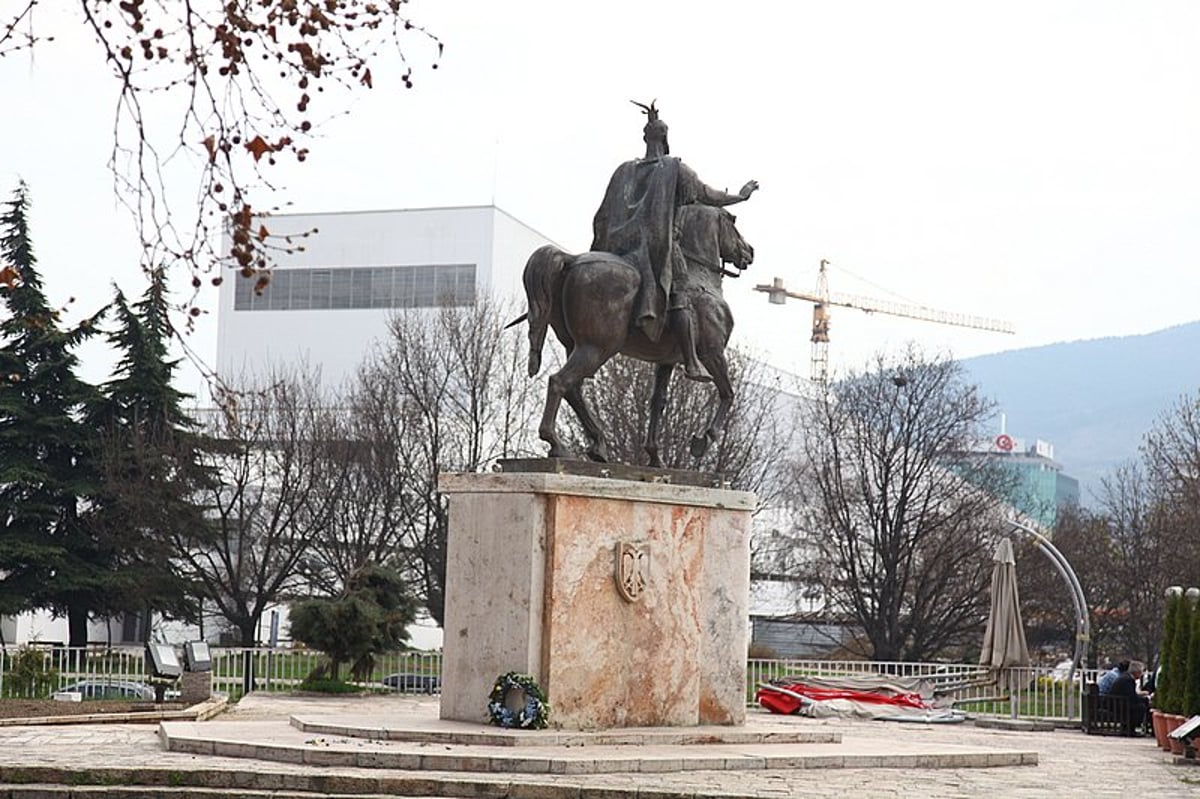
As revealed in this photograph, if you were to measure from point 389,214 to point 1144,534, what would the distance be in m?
31.1

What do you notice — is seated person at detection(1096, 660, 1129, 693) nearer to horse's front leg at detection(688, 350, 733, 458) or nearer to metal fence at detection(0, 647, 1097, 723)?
metal fence at detection(0, 647, 1097, 723)

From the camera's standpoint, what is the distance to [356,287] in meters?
62.3

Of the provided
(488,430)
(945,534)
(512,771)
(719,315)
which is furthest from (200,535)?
(512,771)

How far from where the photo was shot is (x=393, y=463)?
39.0 m

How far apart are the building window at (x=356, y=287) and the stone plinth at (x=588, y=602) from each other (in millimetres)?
44020

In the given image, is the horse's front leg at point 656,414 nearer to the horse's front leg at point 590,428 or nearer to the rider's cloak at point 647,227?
the horse's front leg at point 590,428

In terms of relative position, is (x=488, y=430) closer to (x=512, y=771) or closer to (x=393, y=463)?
(x=393, y=463)

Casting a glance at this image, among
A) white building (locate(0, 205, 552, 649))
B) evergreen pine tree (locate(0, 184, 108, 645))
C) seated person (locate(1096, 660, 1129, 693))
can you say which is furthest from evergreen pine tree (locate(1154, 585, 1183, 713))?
white building (locate(0, 205, 552, 649))

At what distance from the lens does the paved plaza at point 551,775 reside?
39.3ft

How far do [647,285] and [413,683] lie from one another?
16950mm

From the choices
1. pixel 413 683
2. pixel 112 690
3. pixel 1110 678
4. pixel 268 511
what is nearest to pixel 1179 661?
pixel 1110 678

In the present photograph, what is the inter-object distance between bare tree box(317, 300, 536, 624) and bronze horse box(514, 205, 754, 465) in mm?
20983

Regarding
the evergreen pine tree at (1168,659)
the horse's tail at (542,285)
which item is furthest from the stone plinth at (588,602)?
the evergreen pine tree at (1168,659)

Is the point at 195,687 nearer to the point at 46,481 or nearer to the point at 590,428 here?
the point at 590,428
